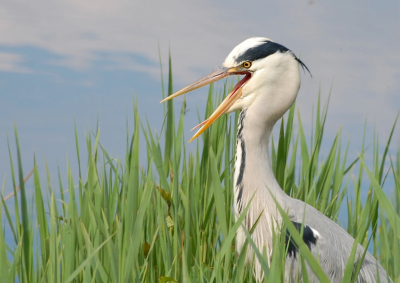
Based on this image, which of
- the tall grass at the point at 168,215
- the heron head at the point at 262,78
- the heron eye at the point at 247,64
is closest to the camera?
the tall grass at the point at 168,215

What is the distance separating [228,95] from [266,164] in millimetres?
481

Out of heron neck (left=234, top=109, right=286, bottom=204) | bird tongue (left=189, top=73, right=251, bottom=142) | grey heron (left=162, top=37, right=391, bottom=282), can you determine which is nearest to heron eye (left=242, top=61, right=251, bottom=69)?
grey heron (left=162, top=37, right=391, bottom=282)

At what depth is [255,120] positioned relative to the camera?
7.72ft

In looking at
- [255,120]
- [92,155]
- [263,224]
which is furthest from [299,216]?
[92,155]

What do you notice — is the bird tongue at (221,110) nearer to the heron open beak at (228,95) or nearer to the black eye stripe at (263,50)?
the heron open beak at (228,95)

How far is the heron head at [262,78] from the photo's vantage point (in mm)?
2375

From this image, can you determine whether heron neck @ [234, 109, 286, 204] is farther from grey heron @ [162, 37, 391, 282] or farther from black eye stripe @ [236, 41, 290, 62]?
black eye stripe @ [236, 41, 290, 62]

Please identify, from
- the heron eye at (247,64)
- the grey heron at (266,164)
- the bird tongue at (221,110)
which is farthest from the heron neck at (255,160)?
the heron eye at (247,64)

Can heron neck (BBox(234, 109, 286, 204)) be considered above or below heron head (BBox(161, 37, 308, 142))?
below

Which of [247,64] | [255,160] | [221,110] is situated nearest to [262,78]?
[247,64]

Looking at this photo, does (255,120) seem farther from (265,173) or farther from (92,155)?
(92,155)

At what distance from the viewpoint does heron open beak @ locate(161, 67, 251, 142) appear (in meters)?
2.52

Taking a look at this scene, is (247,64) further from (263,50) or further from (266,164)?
(266,164)

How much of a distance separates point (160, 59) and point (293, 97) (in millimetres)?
745
